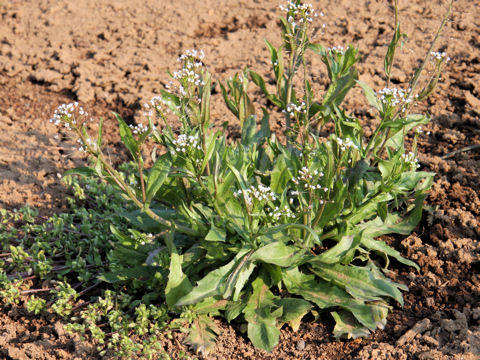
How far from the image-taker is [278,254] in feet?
11.2

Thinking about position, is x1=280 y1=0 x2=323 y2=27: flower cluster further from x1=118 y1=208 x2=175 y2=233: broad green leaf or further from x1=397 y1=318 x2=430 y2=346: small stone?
x1=397 y1=318 x2=430 y2=346: small stone

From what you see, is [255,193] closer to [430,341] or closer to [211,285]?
[211,285]

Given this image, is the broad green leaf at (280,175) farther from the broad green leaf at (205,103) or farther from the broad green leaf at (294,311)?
the broad green leaf at (294,311)

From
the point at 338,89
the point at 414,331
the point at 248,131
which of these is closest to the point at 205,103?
the point at 248,131

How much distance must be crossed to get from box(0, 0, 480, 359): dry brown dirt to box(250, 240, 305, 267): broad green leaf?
1.90 feet

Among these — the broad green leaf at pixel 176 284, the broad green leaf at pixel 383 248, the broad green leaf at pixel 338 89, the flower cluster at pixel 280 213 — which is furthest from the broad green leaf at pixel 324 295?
the broad green leaf at pixel 338 89

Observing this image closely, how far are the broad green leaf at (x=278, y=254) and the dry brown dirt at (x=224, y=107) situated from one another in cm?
58

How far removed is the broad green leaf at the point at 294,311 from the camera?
3575 mm

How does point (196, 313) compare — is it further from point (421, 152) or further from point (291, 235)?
point (421, 152)

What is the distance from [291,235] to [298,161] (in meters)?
0.58

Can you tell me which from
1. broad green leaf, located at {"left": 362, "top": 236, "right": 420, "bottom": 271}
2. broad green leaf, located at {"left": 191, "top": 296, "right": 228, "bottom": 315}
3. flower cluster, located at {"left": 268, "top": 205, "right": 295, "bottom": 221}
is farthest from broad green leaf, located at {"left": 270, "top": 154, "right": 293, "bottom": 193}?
broad green leaf, located at {"left": 191, "top": 296, "right": 228, "bottom": 315}

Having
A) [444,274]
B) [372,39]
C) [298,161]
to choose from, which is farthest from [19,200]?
[372,39]

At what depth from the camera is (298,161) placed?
380 cm

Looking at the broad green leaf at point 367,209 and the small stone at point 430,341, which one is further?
the broad green leaf at point 367,209
